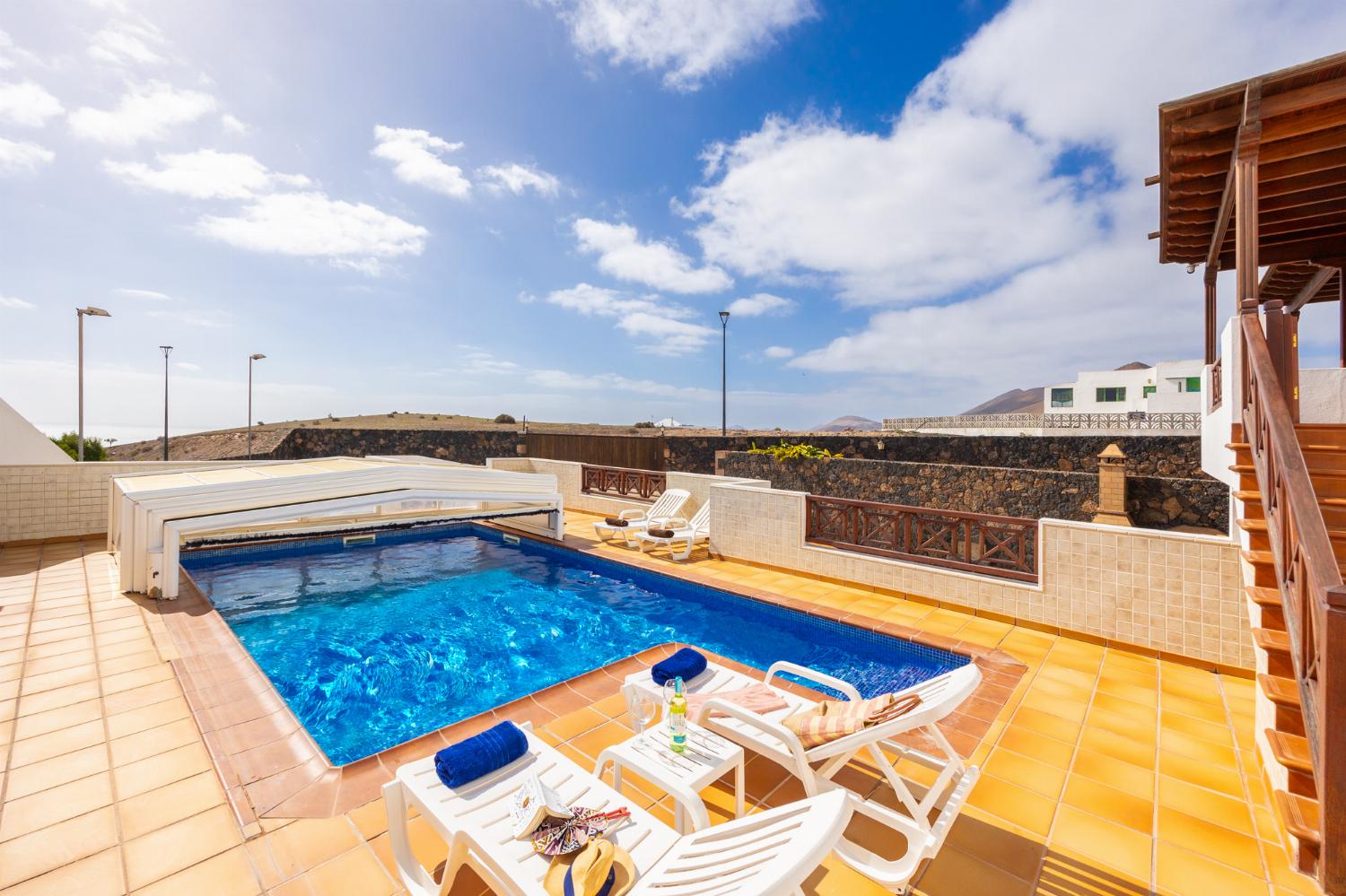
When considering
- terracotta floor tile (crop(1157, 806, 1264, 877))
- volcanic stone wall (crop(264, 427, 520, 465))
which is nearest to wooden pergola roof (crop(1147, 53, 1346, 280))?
terracotta floor tile (crop(1157, 806, 1264, 877))

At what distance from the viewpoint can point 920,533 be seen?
6344mm

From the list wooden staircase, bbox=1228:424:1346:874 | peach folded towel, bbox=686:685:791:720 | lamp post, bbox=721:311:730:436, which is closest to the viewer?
wooden staircase, bbox=1228:424:1346:874

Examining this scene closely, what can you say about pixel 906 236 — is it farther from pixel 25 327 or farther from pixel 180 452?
pixel 180 452

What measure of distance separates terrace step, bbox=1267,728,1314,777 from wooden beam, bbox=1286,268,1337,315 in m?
7.53

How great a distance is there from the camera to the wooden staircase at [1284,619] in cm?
231

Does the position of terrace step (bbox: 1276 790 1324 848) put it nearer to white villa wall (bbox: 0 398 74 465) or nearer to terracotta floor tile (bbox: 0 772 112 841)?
terracotta floor tile (bbox: 0 772 112 841)

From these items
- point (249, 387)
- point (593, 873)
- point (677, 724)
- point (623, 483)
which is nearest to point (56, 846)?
point (593, 873)

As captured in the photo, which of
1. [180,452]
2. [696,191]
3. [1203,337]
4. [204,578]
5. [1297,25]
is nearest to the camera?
[1297,25]

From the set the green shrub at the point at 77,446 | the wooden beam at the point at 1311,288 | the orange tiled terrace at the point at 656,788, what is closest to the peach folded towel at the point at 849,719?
the orange tiled terrace at the point at 656,788

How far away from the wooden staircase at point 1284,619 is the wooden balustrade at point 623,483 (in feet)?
27.3

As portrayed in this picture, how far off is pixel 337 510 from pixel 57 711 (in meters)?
3.51

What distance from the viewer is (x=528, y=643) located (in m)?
5.70

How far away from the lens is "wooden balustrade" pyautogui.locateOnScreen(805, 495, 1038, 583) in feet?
18.5

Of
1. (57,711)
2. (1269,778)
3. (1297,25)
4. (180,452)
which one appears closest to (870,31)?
(1297,25)
